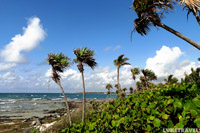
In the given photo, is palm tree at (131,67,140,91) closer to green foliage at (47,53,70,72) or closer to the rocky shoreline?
the rocky shoreline

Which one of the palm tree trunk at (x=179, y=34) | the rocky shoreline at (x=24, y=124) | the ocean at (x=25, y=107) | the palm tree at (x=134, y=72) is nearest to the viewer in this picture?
the palm tree trunk at (x=179, y=34)

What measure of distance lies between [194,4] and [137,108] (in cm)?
393

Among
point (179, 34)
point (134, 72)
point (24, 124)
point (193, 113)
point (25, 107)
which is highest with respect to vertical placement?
point (134, 72)

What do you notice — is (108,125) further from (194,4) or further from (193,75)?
(193,75)

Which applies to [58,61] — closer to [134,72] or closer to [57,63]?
[57,63]

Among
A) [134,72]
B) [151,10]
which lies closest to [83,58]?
[151,10]

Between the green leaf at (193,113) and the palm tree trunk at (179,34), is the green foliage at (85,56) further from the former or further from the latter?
the green leaf at (193,113)

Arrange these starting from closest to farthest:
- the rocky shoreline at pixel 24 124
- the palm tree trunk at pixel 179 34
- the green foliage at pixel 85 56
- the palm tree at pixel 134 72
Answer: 1. the palm tree trunk at pixel 179 34
2. the green foliage at pixel 85 56
3. the rocky shoreline at pixel 24 124
4. the palm tree at pixel 134 72

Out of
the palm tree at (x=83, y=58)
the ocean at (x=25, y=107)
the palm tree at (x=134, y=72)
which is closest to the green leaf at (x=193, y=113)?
the palm tree at (x=83, y=58)

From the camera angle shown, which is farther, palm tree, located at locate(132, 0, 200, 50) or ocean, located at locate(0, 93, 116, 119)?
ocean, located at locate(0, 93, 116, 119)

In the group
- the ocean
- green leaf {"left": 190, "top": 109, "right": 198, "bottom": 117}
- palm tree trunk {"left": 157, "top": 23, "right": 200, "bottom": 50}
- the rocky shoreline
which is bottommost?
the ocean

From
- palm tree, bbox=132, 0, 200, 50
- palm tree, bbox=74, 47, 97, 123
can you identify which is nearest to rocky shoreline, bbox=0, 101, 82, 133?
palm tree, bbox=74, 47, 97, 123

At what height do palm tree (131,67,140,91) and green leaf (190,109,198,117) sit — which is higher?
palm tree (131,67,140,91)

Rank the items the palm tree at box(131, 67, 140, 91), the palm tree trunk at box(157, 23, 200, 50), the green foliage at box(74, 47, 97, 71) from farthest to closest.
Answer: the palm tree at box(131, 67, 140, 91), the green foliage at box(74, 47, 97, 71), the palm tree trunk at box(157, 23, 200, 50)
